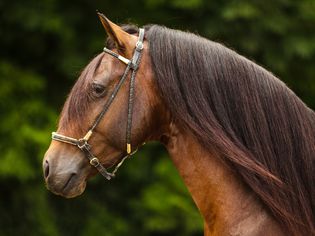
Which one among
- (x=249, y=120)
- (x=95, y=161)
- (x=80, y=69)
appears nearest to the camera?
(x=249, y=120)

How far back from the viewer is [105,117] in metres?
2.65

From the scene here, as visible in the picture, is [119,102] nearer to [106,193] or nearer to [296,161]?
[296,161]

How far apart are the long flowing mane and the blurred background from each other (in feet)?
12.4

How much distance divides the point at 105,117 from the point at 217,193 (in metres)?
0.51

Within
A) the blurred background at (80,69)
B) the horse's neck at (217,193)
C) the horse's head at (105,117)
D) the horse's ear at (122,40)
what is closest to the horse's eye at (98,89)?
the horse's head at (105,117)

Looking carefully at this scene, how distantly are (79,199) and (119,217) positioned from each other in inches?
18.3

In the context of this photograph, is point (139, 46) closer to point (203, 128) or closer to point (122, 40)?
point (122, 40)

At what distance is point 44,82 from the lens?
6855mm

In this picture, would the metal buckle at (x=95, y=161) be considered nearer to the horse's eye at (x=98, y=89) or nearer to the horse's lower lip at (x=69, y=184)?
the horse's lower lip at (x=69, y=184)

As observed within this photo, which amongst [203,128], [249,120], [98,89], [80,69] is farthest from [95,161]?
[80,69]

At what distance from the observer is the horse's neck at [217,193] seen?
257 cm

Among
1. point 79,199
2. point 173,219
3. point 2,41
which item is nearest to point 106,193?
point 79,199

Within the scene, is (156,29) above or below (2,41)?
above

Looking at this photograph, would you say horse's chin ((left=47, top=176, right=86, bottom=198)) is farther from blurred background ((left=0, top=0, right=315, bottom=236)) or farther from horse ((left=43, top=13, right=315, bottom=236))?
blurred background ((left=0, top=0, right=315, bottom=236))
